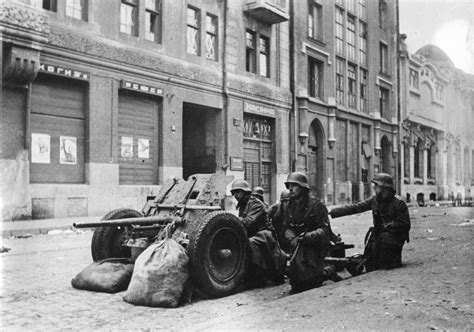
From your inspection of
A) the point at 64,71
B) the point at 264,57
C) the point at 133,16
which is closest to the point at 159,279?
the point at 64,71

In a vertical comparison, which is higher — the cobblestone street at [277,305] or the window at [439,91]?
the window at [439,91]

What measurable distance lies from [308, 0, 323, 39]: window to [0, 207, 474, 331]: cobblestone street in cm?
2289

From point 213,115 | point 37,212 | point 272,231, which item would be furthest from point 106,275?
point 213,115

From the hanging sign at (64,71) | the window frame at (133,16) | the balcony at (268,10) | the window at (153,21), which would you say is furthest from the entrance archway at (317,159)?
the hanging sign at (64,71)

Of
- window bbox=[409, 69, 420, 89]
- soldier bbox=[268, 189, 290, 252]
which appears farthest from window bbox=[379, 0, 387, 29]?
soldier bbox=[268, 189, 290, 252]

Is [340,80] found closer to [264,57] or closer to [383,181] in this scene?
[264,57]

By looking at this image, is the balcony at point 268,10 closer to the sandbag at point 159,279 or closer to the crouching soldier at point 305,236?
the crouching soldier at point 305,236

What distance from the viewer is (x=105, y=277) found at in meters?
6.54

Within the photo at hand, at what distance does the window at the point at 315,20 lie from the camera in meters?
29.4

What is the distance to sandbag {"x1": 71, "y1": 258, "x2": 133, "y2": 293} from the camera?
6.47 metres

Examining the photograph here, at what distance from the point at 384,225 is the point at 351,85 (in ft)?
86.5

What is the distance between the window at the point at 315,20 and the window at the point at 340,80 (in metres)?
2.59

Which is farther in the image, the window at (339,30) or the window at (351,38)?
the window at (351,38)

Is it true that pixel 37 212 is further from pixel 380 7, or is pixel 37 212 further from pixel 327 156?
pixel 380 7
